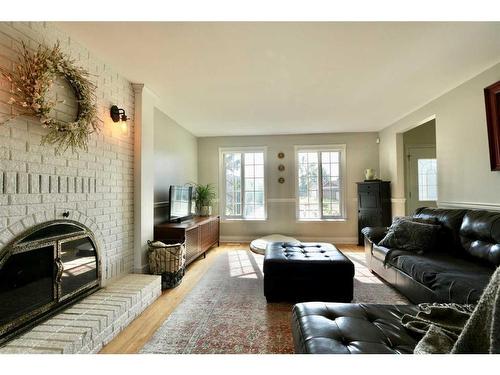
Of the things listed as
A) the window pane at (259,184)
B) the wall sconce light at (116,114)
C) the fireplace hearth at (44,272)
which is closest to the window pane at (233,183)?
the window pane at (259,184)

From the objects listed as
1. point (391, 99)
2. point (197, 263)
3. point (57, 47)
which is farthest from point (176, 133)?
point (391, 99)

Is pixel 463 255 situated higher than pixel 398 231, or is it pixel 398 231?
pixel 398 231

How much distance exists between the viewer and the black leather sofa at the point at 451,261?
5.66 feet

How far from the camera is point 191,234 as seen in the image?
3.50 meters

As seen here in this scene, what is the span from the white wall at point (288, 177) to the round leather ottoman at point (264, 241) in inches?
9.7

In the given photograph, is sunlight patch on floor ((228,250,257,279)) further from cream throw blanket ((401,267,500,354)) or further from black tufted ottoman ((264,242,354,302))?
cream throw blanket ((401,267,500,354))

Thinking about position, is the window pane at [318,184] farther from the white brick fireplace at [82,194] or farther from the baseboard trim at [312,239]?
the white brick fireplace at [82,194]

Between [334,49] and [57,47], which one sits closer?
[57,47]

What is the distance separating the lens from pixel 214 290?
2719 mm

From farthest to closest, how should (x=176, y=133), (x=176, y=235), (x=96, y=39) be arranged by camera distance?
(x=176, y=133) < (x=176, y=235) < (x=96, y=39)

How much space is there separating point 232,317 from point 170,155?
292cm
